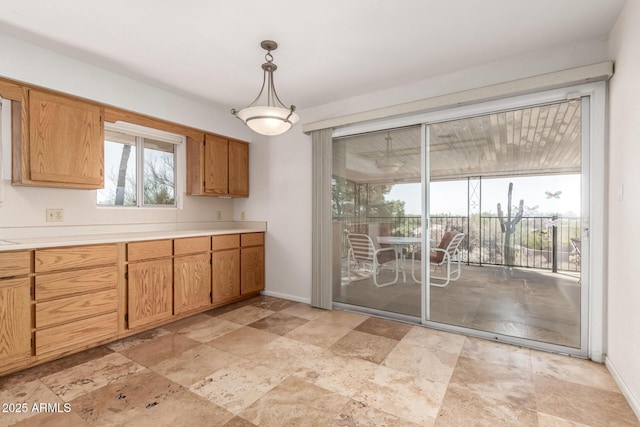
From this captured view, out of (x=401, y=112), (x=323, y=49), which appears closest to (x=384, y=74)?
(x=401, y=112)

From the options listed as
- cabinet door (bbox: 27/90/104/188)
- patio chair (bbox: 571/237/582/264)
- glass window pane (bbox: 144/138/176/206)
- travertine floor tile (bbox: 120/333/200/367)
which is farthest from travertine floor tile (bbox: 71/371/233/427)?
patio chair (bbox: 571/237/582/264)

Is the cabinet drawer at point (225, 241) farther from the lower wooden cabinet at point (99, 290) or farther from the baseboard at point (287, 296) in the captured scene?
the baseboard at point (287, 296)

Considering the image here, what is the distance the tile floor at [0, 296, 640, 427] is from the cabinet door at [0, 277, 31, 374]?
0.13 m

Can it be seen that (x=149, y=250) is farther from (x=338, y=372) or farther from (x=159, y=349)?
(x=338, y=372)

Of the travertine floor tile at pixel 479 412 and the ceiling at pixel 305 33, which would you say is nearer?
the travertine floor tile at pixel 479 412

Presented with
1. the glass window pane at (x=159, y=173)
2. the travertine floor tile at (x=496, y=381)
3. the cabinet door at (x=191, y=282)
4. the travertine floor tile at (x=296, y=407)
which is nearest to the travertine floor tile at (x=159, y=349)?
the cabinet door at (x=191, y=282)

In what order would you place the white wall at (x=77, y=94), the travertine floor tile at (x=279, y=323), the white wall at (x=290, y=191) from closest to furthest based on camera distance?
the white wall at (x=77, y=94), the travertine floor tile at (x=279, y=323), the white wall at (x=290, y=191)

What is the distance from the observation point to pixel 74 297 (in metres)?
2.44

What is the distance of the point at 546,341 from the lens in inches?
99.7

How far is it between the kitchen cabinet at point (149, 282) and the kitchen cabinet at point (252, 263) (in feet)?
3.21

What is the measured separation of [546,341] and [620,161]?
5.03 ft

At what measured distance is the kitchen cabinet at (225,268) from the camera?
141 inches

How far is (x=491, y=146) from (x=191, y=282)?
133 inches

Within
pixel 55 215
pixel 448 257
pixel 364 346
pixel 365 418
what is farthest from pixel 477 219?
pixel 55 215
